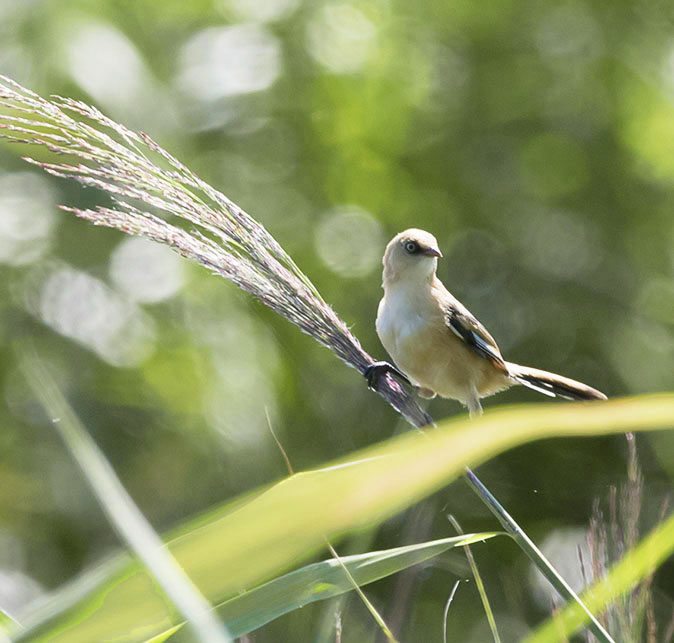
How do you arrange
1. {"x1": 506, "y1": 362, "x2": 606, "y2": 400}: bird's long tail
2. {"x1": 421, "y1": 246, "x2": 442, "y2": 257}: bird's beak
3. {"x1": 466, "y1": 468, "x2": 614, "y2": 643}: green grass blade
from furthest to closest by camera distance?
{"x1": 421, "y1": 246, "x2": 442, "y2": 257}: bird's beak
{"x1": 506, "y1": 362, "x2": 606, "y2": 400}: bird's long tail
{"x1": 466, "y1": 468, "x2": 614, "y2": 643}: green grass blade

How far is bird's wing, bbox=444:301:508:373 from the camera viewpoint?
2641mm

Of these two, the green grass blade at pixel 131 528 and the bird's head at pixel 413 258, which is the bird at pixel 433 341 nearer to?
the bird's head at pixel 413 258

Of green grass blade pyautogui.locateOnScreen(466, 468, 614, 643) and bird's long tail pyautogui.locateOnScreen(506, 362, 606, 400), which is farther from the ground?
green grass blade pyautogui.locateOnScreen(466, 468, 614, 643)

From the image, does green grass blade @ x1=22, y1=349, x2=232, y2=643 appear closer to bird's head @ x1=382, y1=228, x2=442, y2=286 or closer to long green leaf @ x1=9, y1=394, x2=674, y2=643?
long green leaf @ x1=9, y1=394, x2=674, y2=643

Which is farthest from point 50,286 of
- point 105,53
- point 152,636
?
point 152,636

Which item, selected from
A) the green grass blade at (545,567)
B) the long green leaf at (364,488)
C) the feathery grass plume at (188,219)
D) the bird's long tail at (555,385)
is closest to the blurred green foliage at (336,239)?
the bird's long tail at (555,385)

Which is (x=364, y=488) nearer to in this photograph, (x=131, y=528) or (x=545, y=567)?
(x=131, y=528)

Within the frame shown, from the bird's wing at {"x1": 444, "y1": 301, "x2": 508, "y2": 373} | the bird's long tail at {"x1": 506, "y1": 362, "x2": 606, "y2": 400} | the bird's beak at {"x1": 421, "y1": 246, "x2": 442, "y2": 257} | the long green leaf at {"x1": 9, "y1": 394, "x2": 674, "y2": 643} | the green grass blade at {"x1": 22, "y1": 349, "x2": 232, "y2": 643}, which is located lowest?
the bird's long tail at {"x1": 506, "y1": 362, "x2": 606, "y2": 400}

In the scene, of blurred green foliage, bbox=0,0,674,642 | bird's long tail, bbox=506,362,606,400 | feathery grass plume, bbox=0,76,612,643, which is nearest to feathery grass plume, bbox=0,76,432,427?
feathery grass plume, bbox=0,76,612,643

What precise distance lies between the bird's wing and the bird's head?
12 cm

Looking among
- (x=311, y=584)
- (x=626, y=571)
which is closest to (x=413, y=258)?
(x=311, y=584)

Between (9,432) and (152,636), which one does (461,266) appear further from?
(152,636)

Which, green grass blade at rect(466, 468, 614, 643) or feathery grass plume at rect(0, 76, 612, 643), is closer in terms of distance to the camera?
green grass blade at rect(466, 468, 614, 643)

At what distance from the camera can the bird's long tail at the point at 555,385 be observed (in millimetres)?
2376
